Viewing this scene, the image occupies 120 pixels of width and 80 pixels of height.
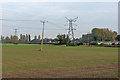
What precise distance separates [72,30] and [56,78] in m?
64.1

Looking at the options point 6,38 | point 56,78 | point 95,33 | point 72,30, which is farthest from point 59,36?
point 56,78

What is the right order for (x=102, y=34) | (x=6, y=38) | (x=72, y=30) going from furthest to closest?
(x=6, y=38) → (x=102, y=34) → (x=72, y=30)

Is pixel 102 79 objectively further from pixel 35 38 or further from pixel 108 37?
pixel 35 38

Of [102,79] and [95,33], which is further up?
[95,33]

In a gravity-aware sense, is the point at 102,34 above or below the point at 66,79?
above

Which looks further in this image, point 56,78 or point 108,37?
point 108,37

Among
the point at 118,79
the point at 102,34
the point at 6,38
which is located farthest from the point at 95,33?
the point at 118,79

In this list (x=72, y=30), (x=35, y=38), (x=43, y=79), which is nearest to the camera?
(x=43, y=79)

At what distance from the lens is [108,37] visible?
405ft

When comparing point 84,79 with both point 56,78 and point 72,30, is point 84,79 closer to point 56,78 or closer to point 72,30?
point 56,78

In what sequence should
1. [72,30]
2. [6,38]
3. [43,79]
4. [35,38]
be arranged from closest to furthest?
[43,79], [72,30], [6,38], [35,38]

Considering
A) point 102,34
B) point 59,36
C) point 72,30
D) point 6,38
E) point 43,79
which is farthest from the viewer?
point 6,38

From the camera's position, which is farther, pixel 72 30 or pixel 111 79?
pixel 72 30

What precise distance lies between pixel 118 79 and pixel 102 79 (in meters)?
0.67
